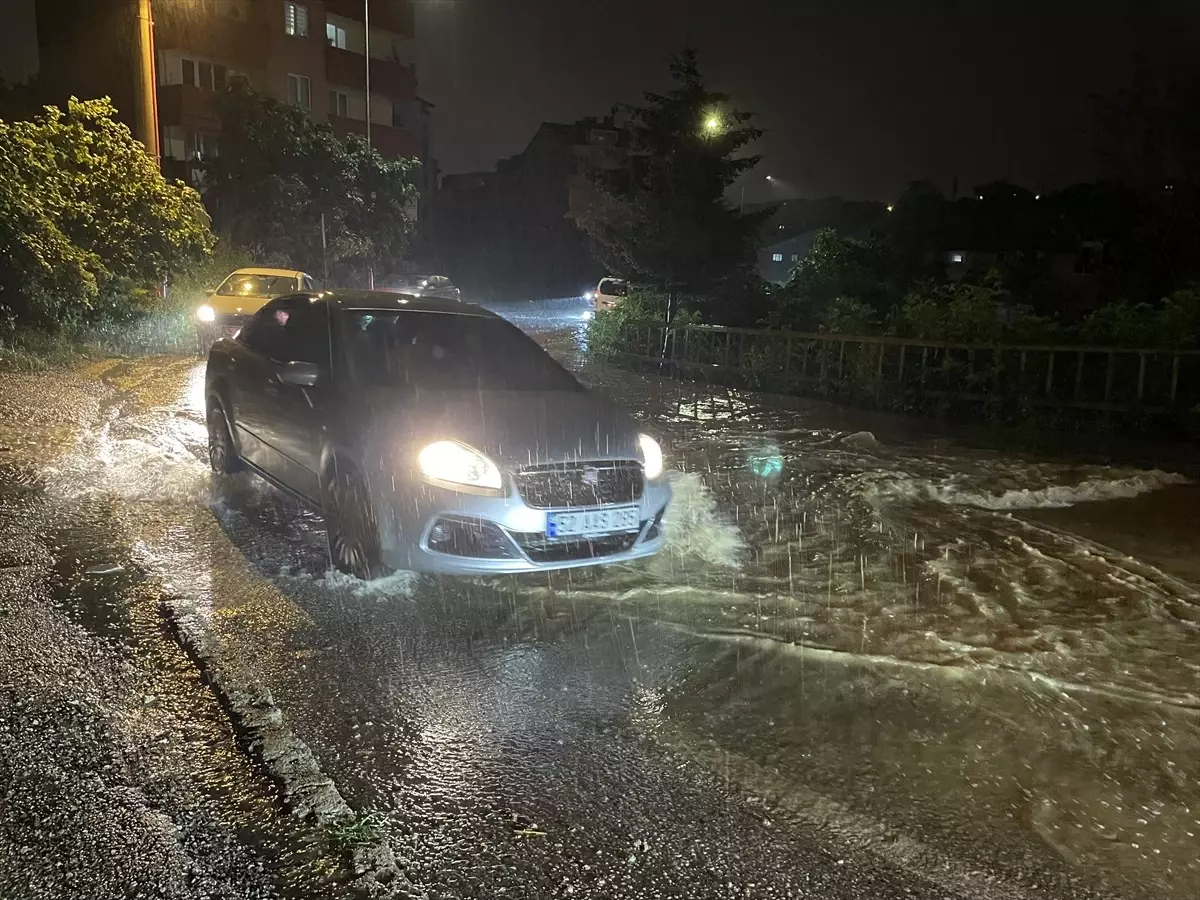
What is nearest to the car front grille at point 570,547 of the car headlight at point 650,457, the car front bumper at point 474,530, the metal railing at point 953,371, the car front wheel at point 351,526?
the car front bumper at point 474,530

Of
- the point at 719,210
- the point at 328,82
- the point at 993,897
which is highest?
the point at 328,82

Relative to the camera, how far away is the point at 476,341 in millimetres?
6570

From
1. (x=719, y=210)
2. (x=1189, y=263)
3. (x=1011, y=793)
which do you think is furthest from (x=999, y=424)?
(x=1189, y=263)

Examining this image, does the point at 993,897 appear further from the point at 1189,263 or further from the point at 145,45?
the point at 1189,263

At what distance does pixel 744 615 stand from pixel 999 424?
7.80m

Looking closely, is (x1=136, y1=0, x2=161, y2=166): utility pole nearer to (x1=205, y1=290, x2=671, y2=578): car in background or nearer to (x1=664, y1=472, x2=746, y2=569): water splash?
(x1=205, y1=290, x2=671, y2=578): car in background

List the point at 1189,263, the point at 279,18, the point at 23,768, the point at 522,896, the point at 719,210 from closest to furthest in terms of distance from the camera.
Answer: the point at 522,896
the point at 23,768
the point at 719,210
the point at 279,18
the point at 1189,263

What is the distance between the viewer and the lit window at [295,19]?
36469 millimetres

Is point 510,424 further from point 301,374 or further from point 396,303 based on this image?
point 396,303

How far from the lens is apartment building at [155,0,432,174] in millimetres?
32812

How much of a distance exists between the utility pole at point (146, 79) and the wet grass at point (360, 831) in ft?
50.3

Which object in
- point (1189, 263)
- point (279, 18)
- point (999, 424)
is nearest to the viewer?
point (999, 424)

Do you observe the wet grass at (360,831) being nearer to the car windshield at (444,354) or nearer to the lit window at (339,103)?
the car windshield at (444,354)

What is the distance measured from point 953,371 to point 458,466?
927 cm
